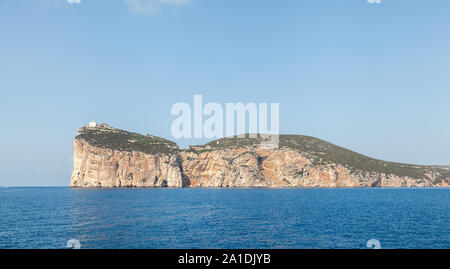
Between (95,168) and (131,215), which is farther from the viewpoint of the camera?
(95,168)

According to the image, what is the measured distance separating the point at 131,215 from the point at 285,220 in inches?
1194

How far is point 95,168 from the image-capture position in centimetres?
19788

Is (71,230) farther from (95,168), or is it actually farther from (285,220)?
(95,168)

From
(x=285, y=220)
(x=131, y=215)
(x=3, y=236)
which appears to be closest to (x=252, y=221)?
(x=285, y=220)
